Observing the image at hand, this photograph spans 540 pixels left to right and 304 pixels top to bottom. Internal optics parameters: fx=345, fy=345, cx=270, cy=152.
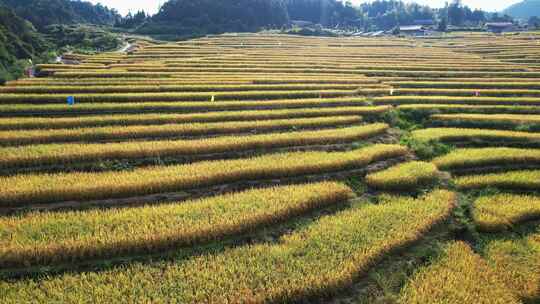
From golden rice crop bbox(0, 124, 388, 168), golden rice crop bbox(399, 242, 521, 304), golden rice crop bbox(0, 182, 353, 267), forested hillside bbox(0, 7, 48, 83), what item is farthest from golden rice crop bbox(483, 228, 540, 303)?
forested hillside bbox(0, 7, 48, 83)

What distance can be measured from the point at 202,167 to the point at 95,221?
467cm

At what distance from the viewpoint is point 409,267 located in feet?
30.7

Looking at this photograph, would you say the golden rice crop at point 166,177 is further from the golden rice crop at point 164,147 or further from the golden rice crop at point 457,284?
the golden rice crop at point 457,284

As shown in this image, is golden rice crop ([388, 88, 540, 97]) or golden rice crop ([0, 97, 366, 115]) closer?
golden rice crop ([0, 97, 366, 115])

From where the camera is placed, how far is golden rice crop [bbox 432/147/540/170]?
1548cm

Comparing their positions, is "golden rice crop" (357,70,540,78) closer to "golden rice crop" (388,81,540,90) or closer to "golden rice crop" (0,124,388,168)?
"golden rice crop" (388,81,540,90)

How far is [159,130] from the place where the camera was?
17359 mm

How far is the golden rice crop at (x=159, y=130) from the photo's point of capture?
1559 cm

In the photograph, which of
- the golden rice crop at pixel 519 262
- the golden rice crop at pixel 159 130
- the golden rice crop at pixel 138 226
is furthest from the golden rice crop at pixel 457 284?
the golden rice crop at pixel 159 130

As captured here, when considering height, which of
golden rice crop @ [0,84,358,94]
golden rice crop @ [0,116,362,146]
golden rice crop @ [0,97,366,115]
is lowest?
golden rice crop @ [0,116,362,146]

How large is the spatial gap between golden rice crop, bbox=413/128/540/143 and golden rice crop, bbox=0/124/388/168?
9.58 ft

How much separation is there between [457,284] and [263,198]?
600cm

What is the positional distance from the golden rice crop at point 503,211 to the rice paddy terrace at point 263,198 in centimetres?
7

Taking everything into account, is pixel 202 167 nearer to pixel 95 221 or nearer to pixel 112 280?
pixel 95 221
